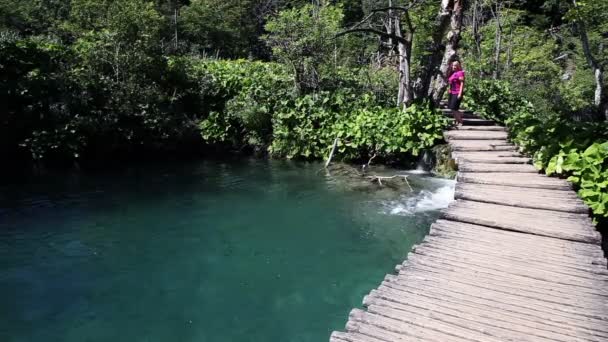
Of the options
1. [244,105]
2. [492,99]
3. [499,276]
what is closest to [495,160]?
[499,276]

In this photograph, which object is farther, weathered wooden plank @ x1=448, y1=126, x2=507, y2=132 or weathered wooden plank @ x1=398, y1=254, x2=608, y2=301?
weathered wooden plank @ x1=448, y1=126, x2=507, y2=132

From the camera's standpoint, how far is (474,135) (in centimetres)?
1198

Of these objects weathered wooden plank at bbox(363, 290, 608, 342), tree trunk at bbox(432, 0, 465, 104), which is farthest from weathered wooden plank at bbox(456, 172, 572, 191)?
tree trunk at bbox(432, 0, 465, 104)

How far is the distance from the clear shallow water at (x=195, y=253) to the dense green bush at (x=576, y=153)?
264 centimetres

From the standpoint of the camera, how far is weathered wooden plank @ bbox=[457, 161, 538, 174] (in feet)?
29.5

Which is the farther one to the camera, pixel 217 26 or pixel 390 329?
pixel 217 26

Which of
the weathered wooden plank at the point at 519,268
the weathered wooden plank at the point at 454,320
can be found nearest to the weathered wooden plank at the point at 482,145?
the weathered wooden plank at the point at 519,268

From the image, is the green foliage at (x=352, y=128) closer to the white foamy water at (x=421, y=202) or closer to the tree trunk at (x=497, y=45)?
the white foamy water at (x=421, y=202)

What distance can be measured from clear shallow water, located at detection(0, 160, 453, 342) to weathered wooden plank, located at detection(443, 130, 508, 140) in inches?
55.8

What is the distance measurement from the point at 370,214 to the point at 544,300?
6.18m

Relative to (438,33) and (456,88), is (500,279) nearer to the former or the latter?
(456,88)

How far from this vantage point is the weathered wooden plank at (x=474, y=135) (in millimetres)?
11766

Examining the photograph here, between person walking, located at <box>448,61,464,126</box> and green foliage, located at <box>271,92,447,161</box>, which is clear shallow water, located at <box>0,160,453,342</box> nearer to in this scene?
green foliage, located at <box>271,92,447,161</box>

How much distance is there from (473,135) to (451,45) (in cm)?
345
